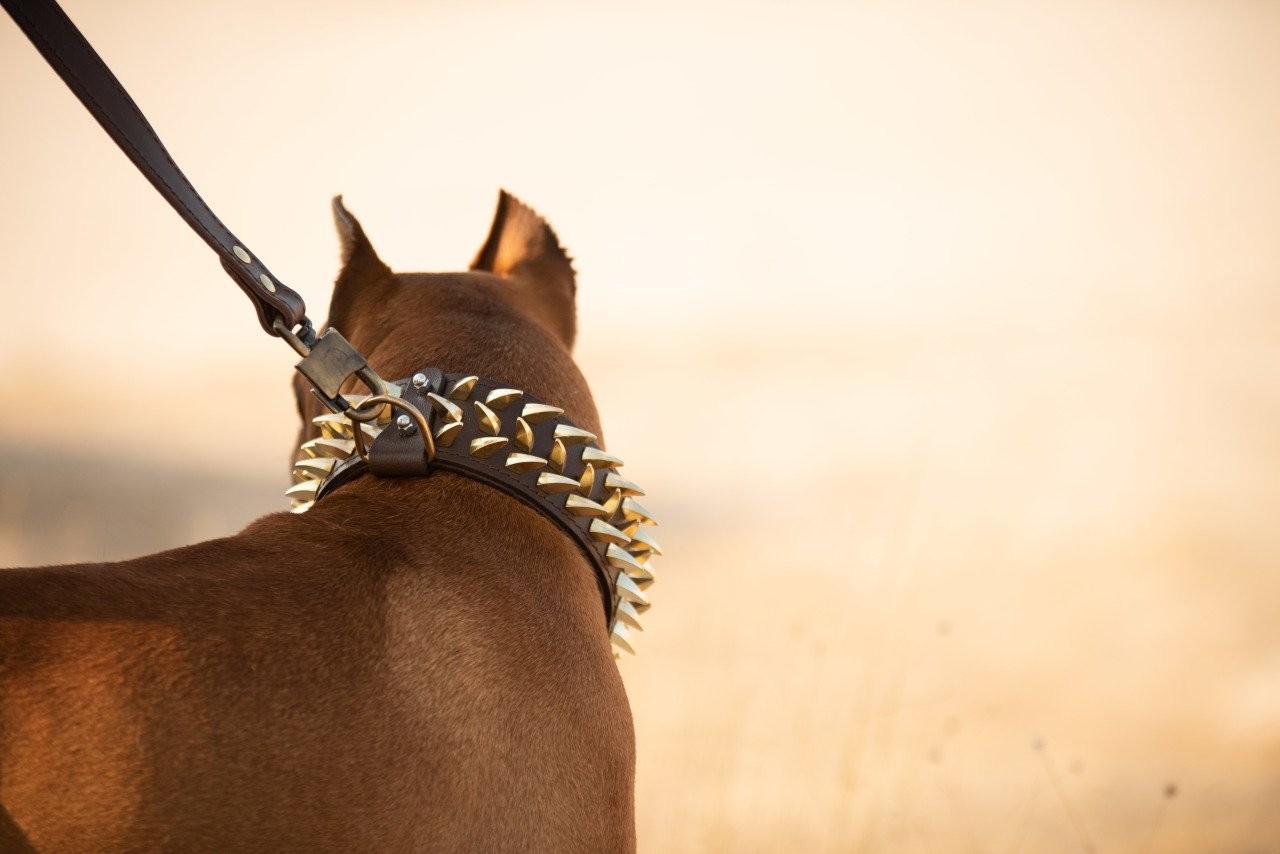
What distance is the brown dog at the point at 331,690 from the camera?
1.17 metres

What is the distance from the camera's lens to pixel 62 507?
495 cm

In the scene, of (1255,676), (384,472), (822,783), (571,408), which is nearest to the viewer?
(384,472)

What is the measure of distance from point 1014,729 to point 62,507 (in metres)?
4.01

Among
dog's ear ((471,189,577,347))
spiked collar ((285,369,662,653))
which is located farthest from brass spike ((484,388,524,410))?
dog's ear ((471,189,577,347))

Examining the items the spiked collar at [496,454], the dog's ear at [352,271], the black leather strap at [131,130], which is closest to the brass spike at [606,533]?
the spiked collar at [496,454]

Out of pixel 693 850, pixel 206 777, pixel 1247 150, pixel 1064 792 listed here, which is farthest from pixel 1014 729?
pixel 1247 150

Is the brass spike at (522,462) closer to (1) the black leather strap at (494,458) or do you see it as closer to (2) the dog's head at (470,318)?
(1) the black leather strap at (494,458)

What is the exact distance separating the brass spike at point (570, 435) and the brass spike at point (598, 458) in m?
0.02

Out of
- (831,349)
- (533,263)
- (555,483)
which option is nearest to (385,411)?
(555,483)

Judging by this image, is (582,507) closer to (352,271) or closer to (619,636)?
(619,636)

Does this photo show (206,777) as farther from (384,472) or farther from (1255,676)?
(1255,676)

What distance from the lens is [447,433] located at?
1.65m

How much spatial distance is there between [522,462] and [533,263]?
87cm

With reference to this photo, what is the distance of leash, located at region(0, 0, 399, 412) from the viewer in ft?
5.18
